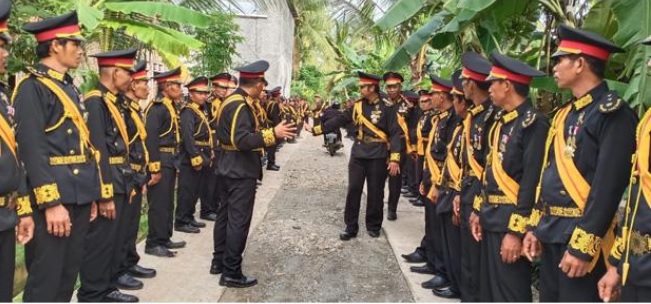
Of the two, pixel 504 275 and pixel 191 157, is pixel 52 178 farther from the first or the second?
pixel 191 157

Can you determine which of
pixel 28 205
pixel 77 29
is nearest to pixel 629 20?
pixel 77 29

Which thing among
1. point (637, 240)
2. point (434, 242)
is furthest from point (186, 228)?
point (637, 240)

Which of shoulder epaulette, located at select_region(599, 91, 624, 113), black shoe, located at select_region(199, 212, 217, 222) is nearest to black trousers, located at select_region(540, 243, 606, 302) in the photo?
shoulder epaulette, located at select_region(599, 91, 624, 113)

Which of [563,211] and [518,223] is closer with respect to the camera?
[563,211]

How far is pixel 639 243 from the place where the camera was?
2271mm

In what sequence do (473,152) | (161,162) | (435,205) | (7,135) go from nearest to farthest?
1. (7,135)
2. (473,152)
3. (435,205)
4. (161,162)

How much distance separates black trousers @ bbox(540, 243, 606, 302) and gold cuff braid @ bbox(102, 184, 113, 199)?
2.88 meters

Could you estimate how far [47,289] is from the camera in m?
3.21

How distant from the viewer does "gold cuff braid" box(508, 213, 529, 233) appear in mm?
3203

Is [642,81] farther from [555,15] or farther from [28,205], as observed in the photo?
[28,205]

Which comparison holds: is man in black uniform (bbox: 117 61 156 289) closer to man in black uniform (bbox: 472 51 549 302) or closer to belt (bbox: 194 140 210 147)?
belt (bbox: 194 140 210 147)

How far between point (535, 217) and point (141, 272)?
141 inches

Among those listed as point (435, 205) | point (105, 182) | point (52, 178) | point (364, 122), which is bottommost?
point (435, 205)

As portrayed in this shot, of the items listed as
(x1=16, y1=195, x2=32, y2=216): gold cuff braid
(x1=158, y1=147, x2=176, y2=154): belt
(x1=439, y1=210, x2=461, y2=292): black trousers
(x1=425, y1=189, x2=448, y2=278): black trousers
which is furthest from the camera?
(x1=158, y1=147, x2=176, y2=154): belt
